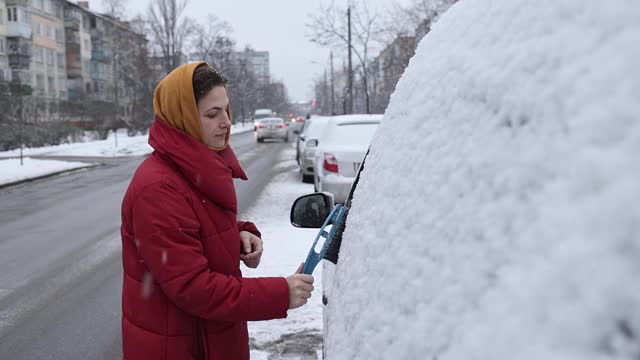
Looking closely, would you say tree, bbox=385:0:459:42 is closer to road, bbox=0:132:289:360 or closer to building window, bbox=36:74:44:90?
road, bbox=0:132:289:360

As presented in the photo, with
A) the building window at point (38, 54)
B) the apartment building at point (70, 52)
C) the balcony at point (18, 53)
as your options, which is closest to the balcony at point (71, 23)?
the apartment building at point (70, 52)

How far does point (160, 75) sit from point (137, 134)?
9005mm

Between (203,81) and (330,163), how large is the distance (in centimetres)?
740

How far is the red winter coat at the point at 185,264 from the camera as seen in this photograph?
5.40ft

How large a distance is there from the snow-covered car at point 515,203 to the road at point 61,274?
3.64m

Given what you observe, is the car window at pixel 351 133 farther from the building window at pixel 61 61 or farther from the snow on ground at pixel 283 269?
the building window at pixel 61 61

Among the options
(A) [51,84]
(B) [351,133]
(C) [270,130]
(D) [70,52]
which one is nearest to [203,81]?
(B) [351,133]

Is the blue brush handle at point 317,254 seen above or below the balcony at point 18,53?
below

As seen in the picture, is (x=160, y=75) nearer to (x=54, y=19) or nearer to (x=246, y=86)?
(x=54, y=19)

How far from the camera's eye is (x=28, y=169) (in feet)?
56.2

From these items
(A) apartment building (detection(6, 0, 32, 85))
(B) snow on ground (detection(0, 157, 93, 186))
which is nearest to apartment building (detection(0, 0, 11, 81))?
(A) apartment building (detection(6, 0, 32, 85))

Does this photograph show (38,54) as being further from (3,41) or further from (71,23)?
(71,23)

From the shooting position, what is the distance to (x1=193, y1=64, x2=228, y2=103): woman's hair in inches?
71.7

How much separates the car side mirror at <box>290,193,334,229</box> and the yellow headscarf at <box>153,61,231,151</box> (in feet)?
2.08
